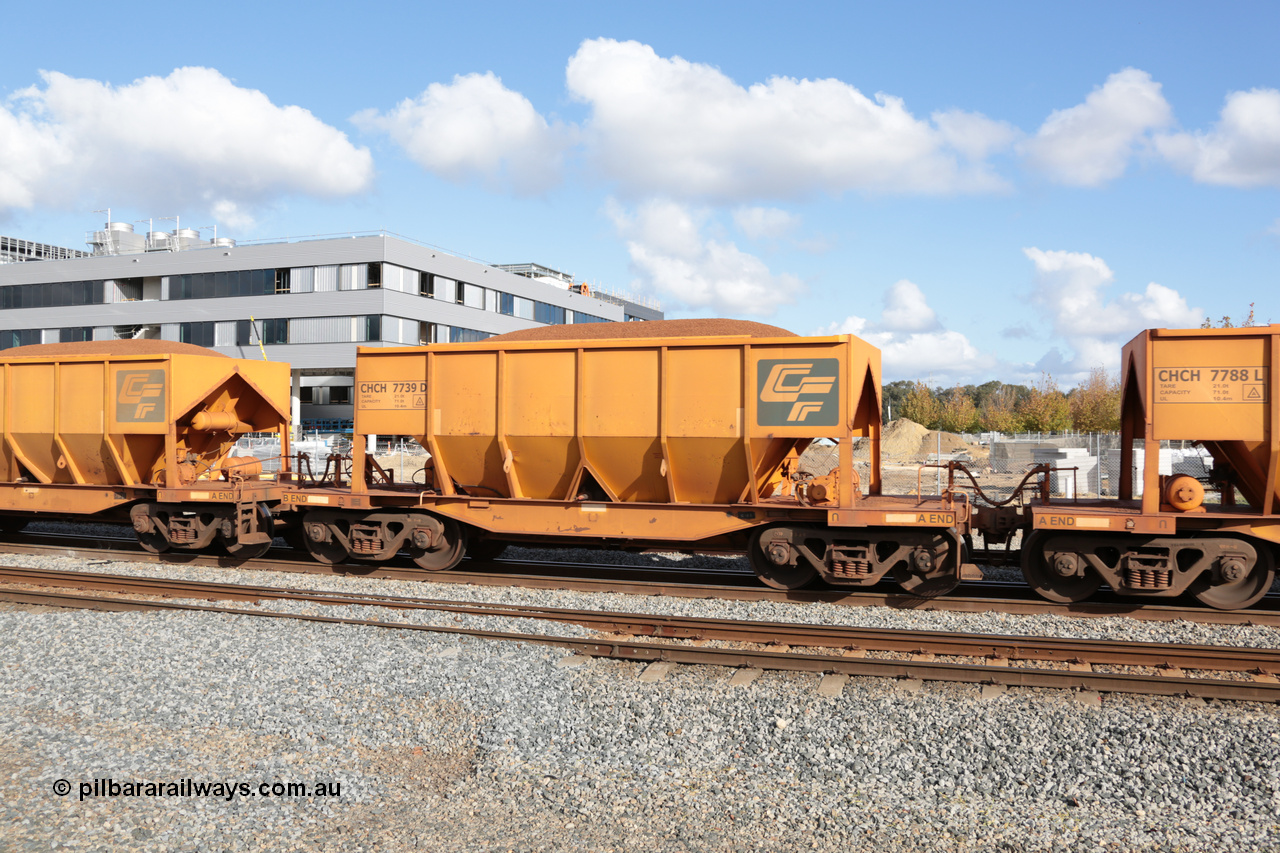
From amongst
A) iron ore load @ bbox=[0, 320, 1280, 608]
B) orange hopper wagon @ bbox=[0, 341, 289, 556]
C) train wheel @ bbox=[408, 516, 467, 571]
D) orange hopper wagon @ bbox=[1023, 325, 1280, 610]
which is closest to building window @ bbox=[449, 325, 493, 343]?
orange hopper wagon @ bbox=[0, 341, 289, 556]

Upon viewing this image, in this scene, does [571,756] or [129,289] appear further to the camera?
[129,289]

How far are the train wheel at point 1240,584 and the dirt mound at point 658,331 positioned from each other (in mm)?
5497

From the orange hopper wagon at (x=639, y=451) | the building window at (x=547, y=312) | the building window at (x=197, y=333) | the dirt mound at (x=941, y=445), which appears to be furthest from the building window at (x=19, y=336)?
the dirt mound at (x=941, y=445)

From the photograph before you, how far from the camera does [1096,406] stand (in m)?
46.0

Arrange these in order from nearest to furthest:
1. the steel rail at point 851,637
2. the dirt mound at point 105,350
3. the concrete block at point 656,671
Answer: the concrete block at point 656,671, the steel rail at point 851,637, the dirt mound at point 105,350

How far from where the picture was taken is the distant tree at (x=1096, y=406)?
43.2m

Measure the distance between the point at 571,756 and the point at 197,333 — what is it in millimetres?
54278

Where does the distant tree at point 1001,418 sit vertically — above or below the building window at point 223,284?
below

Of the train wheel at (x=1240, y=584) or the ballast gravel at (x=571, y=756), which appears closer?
the ballast gravel at (x=571, y=756)

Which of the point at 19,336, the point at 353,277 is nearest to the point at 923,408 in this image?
the point at 353,277

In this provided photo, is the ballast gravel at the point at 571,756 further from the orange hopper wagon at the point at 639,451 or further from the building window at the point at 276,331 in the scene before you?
the building window at the point at 276,331

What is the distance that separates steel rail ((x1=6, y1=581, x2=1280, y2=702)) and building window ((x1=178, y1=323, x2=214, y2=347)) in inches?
1925

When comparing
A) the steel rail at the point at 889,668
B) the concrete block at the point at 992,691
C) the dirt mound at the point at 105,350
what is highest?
the dirt mound at the point at 105,350

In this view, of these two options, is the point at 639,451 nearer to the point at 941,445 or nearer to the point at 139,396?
the point at 139,396
